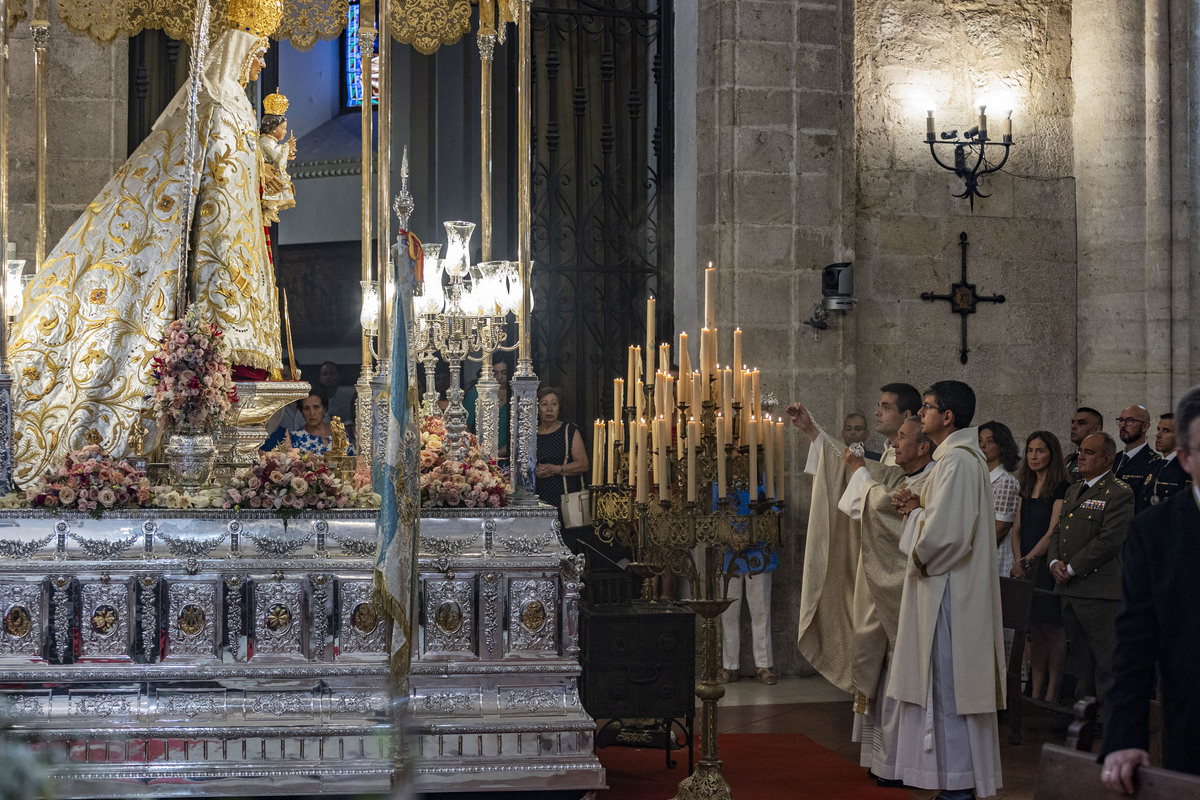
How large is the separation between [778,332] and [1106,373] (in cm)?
246

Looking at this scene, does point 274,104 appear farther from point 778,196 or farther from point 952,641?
point 952,641

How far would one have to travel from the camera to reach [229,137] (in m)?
6.42

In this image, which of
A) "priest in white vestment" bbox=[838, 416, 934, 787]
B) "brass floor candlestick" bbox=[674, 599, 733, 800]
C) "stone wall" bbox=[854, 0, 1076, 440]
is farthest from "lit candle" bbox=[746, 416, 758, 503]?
"stone wall" bbox=[854, 0, 1076, 440]

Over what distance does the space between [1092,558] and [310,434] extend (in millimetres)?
4171

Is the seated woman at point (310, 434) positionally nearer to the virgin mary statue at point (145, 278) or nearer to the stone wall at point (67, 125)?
the virgin mary statue at point (145, 278)

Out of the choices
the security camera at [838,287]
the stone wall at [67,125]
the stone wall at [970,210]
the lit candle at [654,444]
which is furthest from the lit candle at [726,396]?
the stone wall at [67,125]

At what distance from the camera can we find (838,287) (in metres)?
8.61

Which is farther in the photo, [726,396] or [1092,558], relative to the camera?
[1092,558]

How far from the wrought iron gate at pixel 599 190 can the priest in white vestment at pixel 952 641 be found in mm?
4276

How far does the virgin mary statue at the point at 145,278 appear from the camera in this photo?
6223mm

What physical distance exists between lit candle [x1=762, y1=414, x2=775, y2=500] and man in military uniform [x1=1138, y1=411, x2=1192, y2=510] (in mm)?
2836

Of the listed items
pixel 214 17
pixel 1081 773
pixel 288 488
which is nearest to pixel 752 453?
pixel 288 488

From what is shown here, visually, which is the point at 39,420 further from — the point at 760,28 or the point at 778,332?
the point at 760,28

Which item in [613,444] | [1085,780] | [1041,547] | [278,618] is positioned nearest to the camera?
[1085,780]
